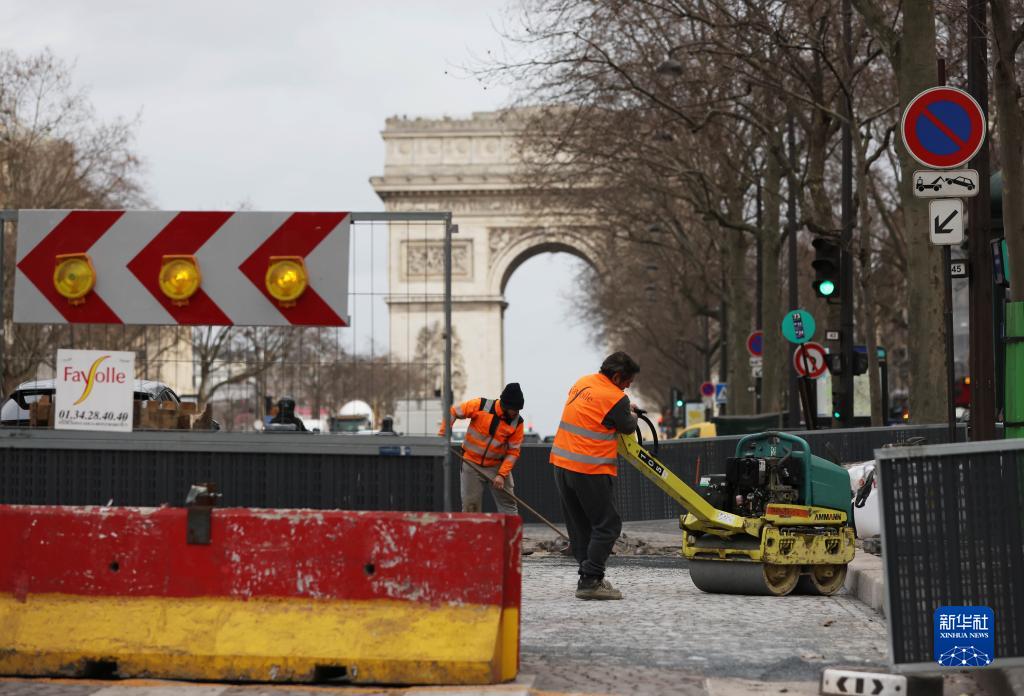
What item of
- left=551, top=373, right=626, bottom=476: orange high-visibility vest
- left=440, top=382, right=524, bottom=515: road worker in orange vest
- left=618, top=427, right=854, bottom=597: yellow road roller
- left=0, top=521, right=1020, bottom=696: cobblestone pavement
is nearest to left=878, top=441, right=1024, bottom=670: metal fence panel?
left=0, top=521, right=1020, bottom=696: cobblestone pavement

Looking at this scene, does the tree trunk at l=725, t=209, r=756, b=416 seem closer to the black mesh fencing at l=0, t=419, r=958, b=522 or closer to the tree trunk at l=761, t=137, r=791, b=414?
the tree trunk at l=761, t=137, r=791, b=414

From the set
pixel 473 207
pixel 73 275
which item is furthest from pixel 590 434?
A: pixel 473 207

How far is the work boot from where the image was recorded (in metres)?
10.5

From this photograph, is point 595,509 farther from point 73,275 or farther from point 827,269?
point 827,269

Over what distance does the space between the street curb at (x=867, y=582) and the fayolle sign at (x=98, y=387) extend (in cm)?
421

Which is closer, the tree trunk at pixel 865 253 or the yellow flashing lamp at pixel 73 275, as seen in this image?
the yellow flashing lamp at pixel 73 275

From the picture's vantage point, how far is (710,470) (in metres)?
21.5

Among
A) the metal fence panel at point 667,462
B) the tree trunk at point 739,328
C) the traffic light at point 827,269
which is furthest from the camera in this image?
the tree trunk at point 739,328

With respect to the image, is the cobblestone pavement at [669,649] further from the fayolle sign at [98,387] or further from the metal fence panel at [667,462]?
the metal fence panel at [667,462]

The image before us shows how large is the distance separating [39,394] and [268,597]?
3.87 meters

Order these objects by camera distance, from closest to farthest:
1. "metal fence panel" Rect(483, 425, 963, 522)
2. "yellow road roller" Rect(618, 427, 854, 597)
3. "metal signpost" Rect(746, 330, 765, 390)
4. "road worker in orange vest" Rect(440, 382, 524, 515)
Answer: "yellow road roller" Rect(618, 427, 854, 597), "road worker in orange vest" Rect(440, 382, 524, 515), "metal fence panel" Rect(483, 425, 963, 522), "metal signpost" Rect(746, 330, 765, 390)

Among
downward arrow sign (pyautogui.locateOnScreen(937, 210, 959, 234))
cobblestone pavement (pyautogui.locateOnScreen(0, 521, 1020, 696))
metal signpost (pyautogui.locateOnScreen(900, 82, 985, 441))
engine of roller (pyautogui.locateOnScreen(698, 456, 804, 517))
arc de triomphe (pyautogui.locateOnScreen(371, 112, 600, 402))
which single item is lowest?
cobblestone pavement (pyautogui.locateOnScreen(0, 521, 1020, 696))

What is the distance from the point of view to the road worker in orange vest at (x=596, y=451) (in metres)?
10.5

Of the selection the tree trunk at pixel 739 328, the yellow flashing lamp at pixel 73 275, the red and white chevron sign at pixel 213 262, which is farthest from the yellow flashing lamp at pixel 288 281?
the tree trunk at pixel 739 328
